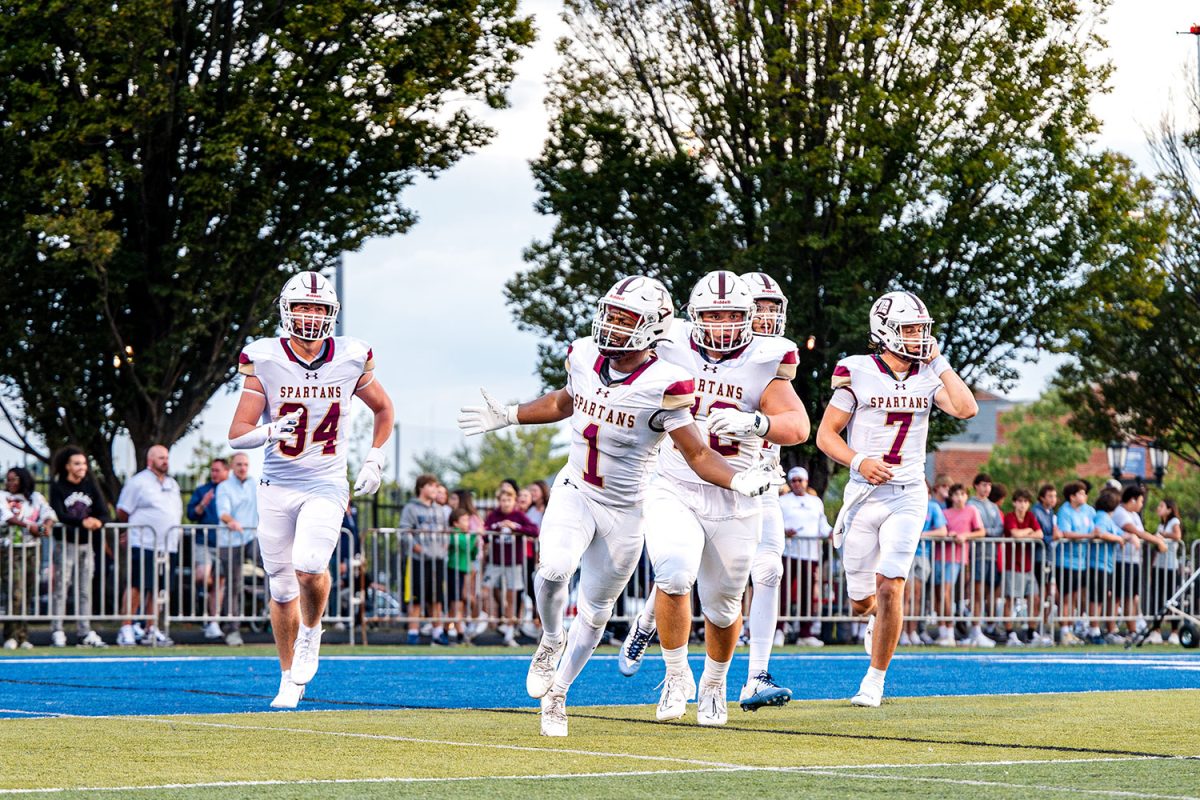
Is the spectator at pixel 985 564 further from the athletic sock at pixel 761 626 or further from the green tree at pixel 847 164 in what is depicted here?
the athletic sock at pixel 761 626

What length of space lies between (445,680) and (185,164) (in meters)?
13.9

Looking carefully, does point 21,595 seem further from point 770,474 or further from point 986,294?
point 986,294

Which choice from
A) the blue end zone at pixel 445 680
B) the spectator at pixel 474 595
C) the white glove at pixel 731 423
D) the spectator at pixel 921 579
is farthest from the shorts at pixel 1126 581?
the white glove at pixel 731 423

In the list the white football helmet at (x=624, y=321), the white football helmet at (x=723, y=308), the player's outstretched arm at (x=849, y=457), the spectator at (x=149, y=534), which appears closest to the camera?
the white football helmet at (x=624, y=321)

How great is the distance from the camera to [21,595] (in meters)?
19.1

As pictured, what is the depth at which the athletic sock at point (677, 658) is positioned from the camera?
10.5 meters

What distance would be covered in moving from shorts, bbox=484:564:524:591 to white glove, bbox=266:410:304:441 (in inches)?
390

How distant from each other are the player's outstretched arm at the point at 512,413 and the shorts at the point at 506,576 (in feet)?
35.2

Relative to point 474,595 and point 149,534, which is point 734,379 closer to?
point 149,534

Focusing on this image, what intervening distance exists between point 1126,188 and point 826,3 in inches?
278

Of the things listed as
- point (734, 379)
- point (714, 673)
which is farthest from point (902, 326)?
point (714, 673)

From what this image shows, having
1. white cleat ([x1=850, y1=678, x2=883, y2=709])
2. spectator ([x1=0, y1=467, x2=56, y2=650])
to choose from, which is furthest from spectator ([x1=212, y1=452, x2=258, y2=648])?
white cleat ([x1=850, y1=678, x2=883, y2=709])

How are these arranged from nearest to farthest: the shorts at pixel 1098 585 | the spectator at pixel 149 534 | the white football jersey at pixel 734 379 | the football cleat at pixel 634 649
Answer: the white football jersey at pixel 734 379 → the football cleat at pixel 634 649 → the spectator at pixel 149 534 → the shorts at pixel 1098 585

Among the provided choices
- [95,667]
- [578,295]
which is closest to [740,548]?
[95,667]
